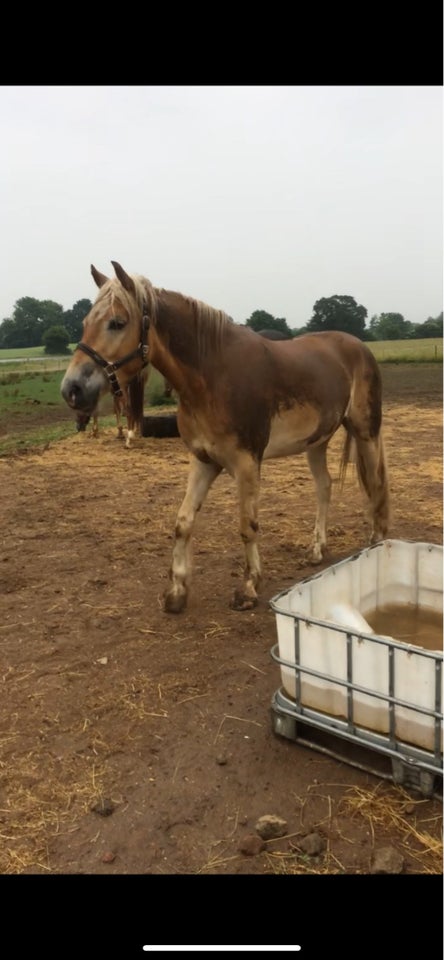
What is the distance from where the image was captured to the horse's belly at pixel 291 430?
409cm

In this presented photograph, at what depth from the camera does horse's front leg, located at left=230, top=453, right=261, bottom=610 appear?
3787 millimetres

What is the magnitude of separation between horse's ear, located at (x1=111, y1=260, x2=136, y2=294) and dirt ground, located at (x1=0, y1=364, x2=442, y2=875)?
6.63 feet

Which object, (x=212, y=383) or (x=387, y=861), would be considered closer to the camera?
(x=387, y=861)

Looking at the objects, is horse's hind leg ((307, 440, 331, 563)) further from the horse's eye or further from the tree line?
the tree line

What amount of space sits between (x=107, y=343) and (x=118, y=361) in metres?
0.11

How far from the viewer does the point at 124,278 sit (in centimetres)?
327

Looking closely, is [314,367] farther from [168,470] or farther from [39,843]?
[168,470]

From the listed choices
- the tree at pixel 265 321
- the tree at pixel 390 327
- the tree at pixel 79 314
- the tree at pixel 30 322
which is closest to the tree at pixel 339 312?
the tree at pixel 265 321

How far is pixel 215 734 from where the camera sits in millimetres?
2672

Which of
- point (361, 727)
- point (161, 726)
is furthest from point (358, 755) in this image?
point (161, 726)

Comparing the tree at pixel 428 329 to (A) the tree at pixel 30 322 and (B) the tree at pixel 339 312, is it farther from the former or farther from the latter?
(A) the tree at pixel 30 322

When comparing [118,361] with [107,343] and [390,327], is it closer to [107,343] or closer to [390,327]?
[107,343]

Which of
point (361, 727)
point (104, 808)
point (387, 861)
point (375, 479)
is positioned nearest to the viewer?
point (387, 861)

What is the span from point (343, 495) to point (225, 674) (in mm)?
4213
